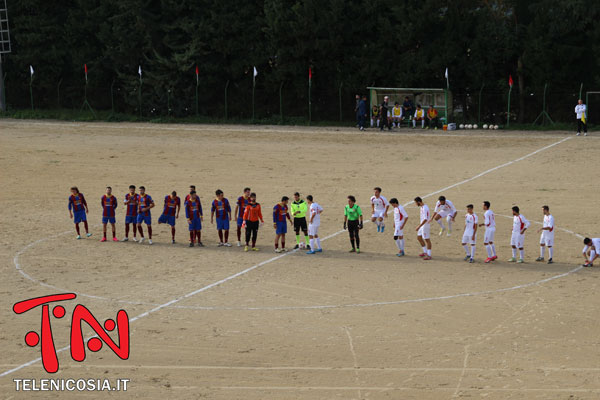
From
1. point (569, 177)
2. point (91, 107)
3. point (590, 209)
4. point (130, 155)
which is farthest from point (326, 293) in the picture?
point (91, 107)

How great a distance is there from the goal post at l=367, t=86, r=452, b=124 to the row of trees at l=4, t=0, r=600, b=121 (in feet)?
2.81

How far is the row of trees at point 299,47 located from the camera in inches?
1781

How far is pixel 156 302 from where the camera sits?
18000 mm

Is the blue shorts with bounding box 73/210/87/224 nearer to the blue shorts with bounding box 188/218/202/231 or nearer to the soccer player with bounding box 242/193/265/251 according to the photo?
the blue shorts with bounding box 188/218/202/231

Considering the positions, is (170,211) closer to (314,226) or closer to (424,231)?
(314,226)

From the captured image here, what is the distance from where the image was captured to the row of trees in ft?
148

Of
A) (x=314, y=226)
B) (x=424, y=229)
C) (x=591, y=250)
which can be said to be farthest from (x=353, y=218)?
(x=591, y=250)

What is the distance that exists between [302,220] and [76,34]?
3847 centimetres

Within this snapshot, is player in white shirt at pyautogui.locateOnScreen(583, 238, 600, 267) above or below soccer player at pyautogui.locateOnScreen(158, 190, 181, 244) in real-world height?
below

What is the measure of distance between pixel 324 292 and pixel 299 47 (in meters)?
32.3

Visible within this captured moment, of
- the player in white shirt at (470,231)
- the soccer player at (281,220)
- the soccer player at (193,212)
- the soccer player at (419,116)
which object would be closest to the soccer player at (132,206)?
the soccer player at (193,212)

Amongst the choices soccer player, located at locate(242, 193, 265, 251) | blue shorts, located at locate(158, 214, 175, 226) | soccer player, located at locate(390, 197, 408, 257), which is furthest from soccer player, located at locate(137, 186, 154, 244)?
soccer player, located at locate(390, 197, 408, 257)

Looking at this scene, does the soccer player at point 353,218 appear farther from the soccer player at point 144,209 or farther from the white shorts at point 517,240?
the soccer player at point 144,209

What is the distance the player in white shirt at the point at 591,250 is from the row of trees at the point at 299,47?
86.7 ft
